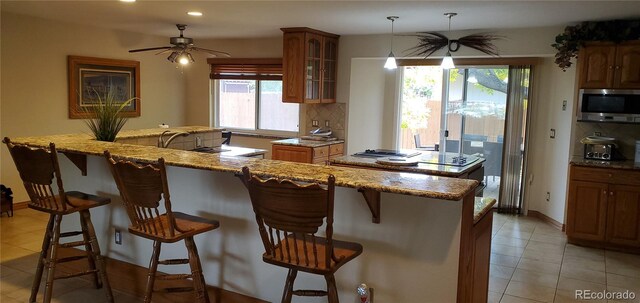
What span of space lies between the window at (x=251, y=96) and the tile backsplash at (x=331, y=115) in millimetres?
350

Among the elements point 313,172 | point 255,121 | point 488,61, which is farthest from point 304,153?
point 313,172

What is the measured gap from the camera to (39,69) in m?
5.70

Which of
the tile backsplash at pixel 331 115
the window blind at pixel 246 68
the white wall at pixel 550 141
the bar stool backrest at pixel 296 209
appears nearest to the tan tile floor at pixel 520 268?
the white wall at pixel 550 141

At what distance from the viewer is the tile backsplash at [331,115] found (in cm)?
657

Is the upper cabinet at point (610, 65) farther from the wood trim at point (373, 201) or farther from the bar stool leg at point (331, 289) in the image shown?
the bar stool leg at point (331, 289)

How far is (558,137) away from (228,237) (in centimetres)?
439

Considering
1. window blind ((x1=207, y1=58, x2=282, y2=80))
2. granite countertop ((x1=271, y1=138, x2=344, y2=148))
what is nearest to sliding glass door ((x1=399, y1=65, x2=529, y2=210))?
granite countertop ((x1=271, y1=138, x2=344, y2=148))

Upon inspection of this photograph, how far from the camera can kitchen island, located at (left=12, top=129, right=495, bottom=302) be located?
2234 mm

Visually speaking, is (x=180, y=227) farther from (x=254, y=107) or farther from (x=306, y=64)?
(x=254, y=107)

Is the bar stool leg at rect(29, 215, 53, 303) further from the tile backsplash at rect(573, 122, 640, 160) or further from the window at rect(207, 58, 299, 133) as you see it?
Result: the tile backsplash at rect(573, 122, 640, 160)

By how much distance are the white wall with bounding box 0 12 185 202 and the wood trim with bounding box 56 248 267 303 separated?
2.65m

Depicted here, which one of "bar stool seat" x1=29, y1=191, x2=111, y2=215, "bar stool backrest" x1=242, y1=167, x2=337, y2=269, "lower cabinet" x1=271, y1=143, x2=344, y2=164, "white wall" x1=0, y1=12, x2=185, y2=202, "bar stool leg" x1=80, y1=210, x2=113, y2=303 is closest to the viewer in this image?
"bar stool backrest" x1=242, y1=167, x2=337, y2=269

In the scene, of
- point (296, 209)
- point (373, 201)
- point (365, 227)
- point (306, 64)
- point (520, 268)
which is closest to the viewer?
point (296, 209)

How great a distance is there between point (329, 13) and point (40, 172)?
9.72ft
